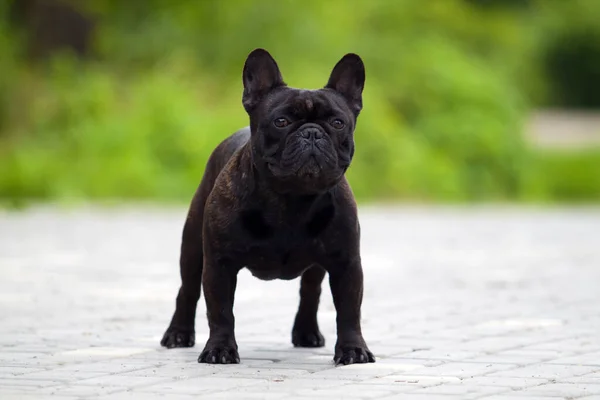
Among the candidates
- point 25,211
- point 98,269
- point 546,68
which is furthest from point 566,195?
point 98,269

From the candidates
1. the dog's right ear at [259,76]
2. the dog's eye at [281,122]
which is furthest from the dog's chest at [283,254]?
the dog's right ear at [259,76]

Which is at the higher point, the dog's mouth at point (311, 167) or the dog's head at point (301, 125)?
the dog's head at point (301, 125)

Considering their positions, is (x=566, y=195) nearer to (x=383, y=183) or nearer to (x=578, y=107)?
(x=383, y=183)

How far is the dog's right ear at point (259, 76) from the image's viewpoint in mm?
5918

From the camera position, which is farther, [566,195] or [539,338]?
[566,195]

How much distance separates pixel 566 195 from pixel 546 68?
1278 cm

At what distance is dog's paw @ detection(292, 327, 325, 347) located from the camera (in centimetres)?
682

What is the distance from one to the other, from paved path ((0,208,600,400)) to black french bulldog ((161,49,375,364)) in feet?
1.05

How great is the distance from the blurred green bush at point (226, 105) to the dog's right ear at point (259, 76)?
681 inches

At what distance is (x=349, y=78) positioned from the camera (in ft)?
19.5

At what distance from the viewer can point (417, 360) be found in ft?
20.3

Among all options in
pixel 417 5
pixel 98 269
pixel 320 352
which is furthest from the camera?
pixel 417 5

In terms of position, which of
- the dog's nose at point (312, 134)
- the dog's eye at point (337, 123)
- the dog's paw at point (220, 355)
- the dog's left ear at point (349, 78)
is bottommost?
the dog's paw at point (220, 355)

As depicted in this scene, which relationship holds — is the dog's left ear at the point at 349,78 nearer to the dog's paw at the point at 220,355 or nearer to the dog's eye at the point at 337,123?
the dog's eye at the point at 337,123
